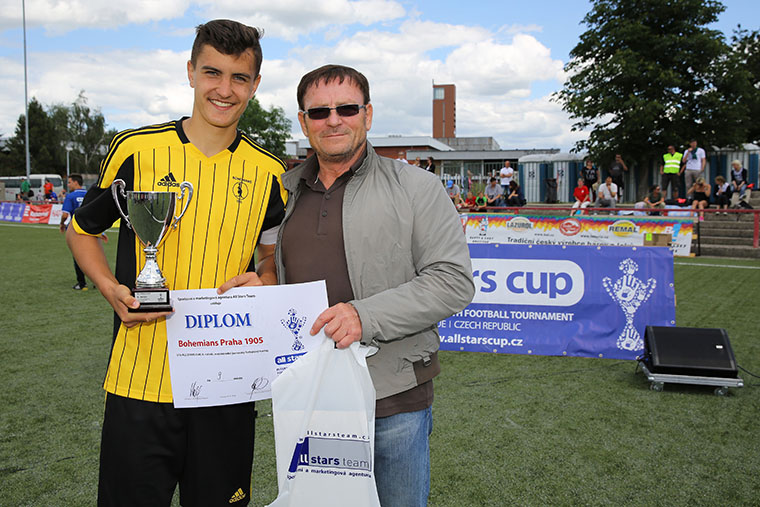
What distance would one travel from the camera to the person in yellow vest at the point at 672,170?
2045 centimetres

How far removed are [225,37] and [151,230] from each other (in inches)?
27.9

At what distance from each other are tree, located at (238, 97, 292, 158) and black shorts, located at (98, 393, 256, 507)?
241ft

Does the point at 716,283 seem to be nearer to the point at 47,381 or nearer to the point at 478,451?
the point at 478,451

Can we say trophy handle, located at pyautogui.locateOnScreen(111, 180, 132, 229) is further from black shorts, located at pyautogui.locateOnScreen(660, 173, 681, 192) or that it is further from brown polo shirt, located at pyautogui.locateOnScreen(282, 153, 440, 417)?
black shorts, located at pyautogui.locateOnScreen(660, 173, 681, 192)

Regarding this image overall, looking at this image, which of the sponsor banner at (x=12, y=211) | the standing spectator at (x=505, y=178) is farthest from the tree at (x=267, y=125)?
the standing spectator at (x=505, y=178)

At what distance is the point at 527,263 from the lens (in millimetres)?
6164

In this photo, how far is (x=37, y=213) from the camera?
2773 centimetres

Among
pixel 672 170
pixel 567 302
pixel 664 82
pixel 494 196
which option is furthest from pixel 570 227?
pixel 664 82

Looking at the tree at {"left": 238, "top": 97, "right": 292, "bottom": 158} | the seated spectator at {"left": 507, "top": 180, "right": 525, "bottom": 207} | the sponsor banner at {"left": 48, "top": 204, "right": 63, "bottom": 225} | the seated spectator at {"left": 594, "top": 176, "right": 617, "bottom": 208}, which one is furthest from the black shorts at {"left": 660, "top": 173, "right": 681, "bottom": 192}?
the tree at {"left": 238, "top": 97, "right": 292, "bottom": 158}

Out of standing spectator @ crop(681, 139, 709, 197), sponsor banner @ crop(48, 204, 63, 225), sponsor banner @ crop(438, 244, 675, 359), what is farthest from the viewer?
sponsor banner @ crop(48, 204, 63, 225)

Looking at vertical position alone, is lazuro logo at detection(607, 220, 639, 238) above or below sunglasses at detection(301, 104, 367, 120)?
below

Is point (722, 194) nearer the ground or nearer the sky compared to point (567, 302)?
nearer the sky

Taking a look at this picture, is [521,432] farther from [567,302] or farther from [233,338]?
[233,338]

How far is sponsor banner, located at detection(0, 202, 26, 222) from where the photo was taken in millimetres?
28438
